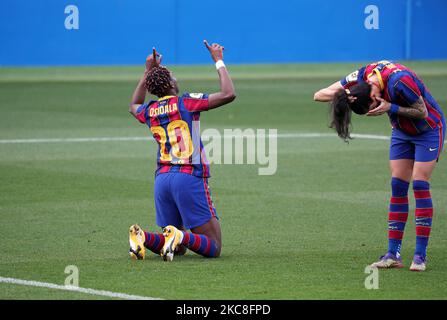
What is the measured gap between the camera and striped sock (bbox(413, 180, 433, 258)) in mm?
8492

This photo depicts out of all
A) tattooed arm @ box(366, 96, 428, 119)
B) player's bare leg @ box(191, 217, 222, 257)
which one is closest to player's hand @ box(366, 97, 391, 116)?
tattooed arm @ box(366, 96, 428, 119)

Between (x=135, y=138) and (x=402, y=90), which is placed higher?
(x=402, y=90)

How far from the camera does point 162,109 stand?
8.98m

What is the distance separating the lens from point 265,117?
69.6ft

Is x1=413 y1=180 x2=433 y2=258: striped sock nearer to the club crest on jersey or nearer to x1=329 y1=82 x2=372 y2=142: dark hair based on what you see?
x1=329 y1=82 x2=372 y2=142: dark hair

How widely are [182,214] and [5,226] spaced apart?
2470 millimetres

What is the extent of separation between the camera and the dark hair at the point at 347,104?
27.3 feet

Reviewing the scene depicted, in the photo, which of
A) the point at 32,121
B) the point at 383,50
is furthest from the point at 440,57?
the point at 32,121

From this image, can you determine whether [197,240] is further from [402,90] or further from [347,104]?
[402,90]

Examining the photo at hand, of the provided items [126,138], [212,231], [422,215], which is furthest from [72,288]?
[126,138]

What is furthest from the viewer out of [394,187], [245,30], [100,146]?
[245,30]

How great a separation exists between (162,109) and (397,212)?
2.22 meters

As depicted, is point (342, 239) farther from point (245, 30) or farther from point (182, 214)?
point (245, 30)

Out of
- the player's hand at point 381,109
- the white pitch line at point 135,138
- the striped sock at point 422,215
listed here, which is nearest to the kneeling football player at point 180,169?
the player's hand at point 381,109
